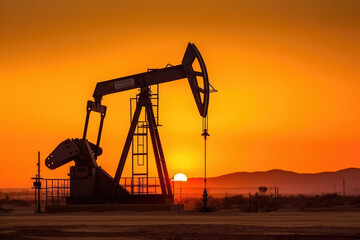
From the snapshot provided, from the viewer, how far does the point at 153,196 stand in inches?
1203

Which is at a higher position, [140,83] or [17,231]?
[140,83]

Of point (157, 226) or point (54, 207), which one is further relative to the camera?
point (54, 207)

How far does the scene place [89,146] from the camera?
3130 cm

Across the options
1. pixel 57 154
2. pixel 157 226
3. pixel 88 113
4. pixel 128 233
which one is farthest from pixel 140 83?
pixel 128 233

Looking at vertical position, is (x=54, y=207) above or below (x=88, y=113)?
below

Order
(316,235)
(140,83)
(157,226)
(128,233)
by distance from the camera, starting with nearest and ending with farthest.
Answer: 1. (316,235)
2. (128,233)
3. (157,226)
4. (140,83)

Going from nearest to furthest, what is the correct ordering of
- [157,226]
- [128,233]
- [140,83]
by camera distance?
[128,233] → [157,226] → [140,83]

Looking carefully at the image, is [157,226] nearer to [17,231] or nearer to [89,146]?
[17,231]

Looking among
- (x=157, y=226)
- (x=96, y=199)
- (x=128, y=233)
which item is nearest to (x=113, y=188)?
(x=96, y=199)

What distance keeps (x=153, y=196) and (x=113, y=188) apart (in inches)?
62.8

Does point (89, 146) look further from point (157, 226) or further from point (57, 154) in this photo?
point (157, 226)

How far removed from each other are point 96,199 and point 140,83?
191 inches

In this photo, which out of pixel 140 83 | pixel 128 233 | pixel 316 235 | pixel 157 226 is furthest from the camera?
pixel 140 83

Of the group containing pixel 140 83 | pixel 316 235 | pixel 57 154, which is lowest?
pixel 316 235
